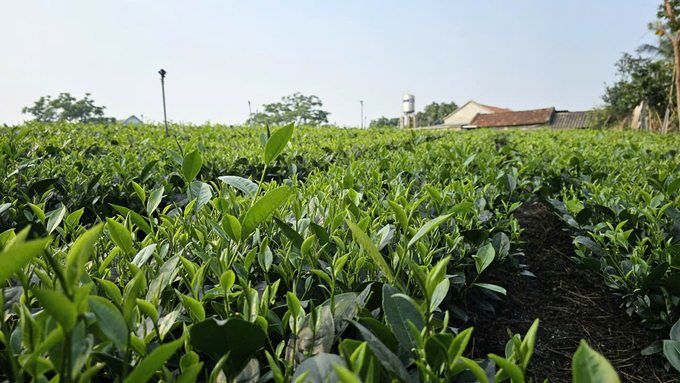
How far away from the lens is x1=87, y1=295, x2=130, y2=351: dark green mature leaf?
55cm

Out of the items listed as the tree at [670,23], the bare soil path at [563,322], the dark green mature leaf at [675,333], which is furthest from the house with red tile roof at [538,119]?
the dark green mature leaf at [675,333]

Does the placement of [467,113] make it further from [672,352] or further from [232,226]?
[232,226]

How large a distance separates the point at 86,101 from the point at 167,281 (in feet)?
271

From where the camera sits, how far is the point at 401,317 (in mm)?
719

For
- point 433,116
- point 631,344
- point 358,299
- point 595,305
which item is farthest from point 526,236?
point 433,116

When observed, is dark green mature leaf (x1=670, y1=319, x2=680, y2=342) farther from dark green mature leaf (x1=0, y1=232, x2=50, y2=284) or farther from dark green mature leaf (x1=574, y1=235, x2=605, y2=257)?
dark green mature leaf (x1=0, y1=232, x2=50, y2=284)

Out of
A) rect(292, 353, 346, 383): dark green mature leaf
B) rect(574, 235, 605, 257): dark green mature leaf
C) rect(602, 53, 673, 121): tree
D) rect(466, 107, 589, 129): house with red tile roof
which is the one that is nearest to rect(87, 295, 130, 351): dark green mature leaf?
rect(292, 353, 346, 383): dark green mature leaf

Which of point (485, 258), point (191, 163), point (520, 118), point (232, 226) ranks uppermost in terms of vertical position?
point (520, 118)

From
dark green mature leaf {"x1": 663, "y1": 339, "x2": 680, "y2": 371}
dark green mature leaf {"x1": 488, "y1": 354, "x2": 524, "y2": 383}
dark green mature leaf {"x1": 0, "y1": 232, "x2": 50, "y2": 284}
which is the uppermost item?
dark green mature leaf {"x1": 0, "y1": 232, "x2": 50, "y2": 284}

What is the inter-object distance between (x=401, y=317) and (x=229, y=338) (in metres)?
0.28

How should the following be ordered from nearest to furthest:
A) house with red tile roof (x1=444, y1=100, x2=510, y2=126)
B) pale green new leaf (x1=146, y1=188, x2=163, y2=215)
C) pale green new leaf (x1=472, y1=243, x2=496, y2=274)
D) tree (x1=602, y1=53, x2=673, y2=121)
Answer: pale green new leaf (x1=146, y1=188, x2=163, y2=215)
pale green new leaf (x1=472, y1=243, x2=496, y2=274)
tree (x1=602, y1=53, x2=673, y2=121)
house with red tile roof (x1=444, y1=100, x2=510, y2=126)

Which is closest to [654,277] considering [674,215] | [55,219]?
[674,215]

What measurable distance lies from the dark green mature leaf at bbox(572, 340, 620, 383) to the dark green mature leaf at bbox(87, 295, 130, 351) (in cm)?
57

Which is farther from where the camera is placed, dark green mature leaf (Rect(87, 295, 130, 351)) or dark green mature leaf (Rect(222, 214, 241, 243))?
dark green mature leaf (Rect(222, 214, 241, 243))
